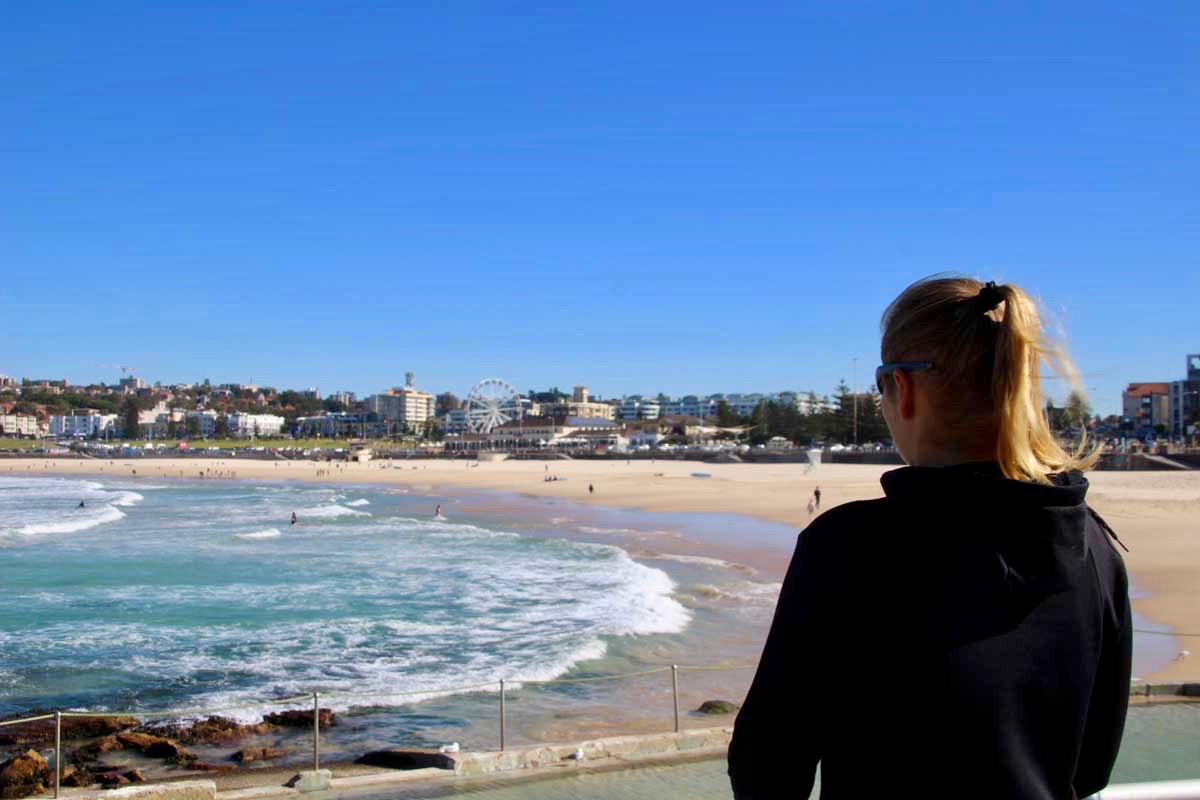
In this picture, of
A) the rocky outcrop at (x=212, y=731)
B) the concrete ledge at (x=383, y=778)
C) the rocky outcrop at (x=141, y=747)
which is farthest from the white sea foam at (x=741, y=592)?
the concrete ledge at (x=383, y=778)

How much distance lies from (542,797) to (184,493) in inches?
2126

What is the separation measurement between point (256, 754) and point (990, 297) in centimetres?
913

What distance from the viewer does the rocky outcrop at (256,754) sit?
343 inches

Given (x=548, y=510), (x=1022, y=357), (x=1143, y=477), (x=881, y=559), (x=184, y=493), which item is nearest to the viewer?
(x=881, y=559)

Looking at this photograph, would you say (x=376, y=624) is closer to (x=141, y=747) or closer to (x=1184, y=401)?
(x=141, y=747)

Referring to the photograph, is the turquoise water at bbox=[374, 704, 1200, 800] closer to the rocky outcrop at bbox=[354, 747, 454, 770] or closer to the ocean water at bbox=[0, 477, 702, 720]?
the rocky outcrop at bbox=[354, 747, 454, 770]

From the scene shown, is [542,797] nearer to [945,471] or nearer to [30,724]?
[945,471]

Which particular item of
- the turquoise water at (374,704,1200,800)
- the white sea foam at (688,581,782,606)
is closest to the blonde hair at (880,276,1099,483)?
the turquoise water at (374,704,1200,800)

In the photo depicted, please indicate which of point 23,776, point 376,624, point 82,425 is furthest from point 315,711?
point 82,425

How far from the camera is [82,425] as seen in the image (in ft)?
614

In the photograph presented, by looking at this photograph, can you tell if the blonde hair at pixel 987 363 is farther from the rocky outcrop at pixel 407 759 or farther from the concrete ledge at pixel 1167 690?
the concrete ledge at pixel 1167 690

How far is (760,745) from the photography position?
1.08 metres

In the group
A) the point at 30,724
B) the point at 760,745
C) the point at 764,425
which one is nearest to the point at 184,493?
the point at 30,724

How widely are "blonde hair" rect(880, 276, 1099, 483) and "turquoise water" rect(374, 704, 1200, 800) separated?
211 inches
